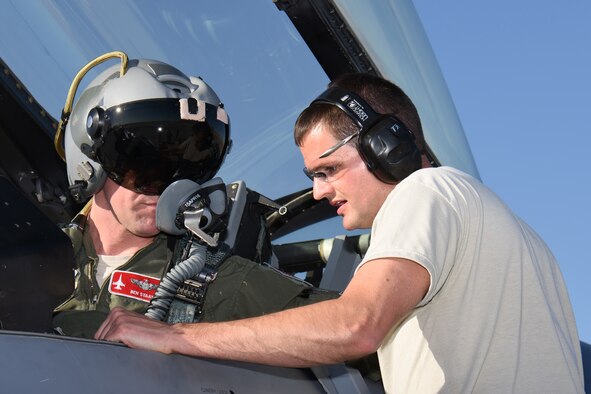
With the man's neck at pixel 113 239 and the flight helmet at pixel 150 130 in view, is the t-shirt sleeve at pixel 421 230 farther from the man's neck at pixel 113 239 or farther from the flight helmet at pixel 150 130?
the man's neck at pixel 113 239

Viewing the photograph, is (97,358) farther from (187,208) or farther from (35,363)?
(187,208)

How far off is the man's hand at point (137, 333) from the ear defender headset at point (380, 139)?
1.94 feet

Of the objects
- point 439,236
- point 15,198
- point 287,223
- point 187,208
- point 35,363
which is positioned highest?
point 15,198

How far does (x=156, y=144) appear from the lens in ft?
6.97

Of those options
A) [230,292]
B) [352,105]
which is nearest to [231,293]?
[230,292]

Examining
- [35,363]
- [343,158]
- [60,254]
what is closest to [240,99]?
[343,158]

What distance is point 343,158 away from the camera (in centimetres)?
188

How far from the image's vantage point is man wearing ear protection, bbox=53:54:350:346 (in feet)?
7.02

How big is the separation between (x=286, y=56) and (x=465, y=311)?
4.85 ft

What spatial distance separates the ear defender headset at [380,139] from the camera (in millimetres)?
1818

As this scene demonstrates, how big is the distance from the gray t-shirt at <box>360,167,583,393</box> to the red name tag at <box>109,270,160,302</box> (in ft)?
2.60

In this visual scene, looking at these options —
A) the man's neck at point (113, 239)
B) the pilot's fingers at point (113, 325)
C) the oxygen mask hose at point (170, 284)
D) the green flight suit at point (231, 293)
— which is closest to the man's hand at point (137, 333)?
the pilot's fingers at point (113, 325)

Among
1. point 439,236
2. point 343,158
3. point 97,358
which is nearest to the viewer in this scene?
point 97,358

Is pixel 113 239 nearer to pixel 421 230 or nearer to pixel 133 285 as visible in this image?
pixel 133 285
